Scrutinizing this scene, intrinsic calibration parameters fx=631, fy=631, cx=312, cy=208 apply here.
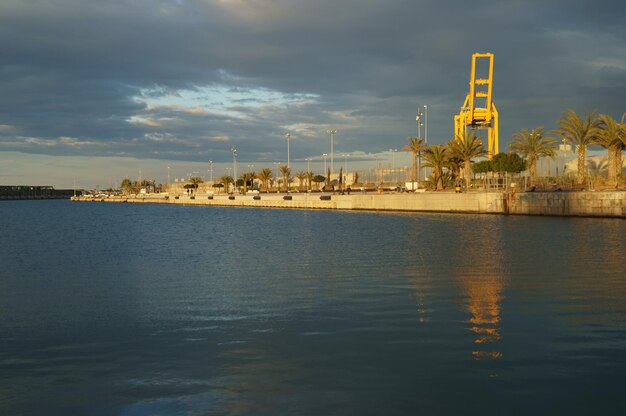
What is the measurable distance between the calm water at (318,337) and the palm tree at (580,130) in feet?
122

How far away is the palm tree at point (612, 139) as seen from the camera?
55094 mm

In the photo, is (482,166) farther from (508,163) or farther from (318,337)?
(318,337)

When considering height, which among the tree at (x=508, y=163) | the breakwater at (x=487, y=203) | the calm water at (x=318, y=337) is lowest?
the calm water at (x=318, y=337)

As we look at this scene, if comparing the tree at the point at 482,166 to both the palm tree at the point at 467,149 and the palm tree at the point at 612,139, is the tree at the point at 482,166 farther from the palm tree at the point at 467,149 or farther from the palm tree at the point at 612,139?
the palm tree at the point at 612,139

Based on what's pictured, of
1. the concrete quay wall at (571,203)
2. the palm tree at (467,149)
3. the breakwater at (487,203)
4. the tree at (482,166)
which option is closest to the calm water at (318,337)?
the concrete quay wall at (571,203)

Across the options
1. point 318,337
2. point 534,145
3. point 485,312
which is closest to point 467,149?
point 534,145

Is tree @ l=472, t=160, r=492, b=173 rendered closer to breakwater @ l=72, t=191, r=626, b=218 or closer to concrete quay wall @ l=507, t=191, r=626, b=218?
breakwater @ l=72, t=191, r=626, b=218

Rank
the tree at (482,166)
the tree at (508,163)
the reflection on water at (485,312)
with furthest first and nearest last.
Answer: the tree at (482,166)
the tree at (508,163)
the reflection on water at (485,312)

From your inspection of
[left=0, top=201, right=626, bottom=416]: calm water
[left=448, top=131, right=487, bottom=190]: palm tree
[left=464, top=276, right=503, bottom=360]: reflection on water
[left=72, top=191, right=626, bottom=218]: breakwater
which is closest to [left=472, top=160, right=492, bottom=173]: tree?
[left=448, top=131, right=487, bottom=190]: palm tree

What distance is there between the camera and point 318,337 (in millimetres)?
11461

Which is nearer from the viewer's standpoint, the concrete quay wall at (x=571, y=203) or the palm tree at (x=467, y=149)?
the concrete quay wall at (x=571, y=203)

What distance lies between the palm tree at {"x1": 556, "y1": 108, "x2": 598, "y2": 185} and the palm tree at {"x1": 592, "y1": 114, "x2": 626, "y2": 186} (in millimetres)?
629

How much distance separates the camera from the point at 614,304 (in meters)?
14.2

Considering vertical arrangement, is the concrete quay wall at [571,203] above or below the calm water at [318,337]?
above
